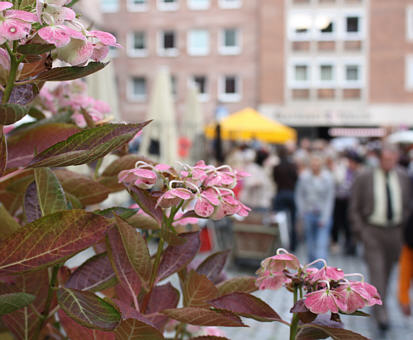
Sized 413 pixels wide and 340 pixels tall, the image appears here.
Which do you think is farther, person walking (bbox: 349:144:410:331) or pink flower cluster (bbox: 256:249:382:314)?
person walking (bbox: 349:144:410:331)

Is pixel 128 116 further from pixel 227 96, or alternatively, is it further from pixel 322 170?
pixel 322 170

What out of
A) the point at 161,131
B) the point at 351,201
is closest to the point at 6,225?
the point at 351,201

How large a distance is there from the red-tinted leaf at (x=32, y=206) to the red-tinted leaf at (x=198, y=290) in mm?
221

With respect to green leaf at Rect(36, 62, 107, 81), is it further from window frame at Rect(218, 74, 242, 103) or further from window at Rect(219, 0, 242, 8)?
window at Rect(219, 0, 242, 8)

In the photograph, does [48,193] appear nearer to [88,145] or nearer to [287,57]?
[88,145]

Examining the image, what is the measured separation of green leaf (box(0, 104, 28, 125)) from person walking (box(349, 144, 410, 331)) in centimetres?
488

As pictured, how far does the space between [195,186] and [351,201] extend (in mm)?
5067

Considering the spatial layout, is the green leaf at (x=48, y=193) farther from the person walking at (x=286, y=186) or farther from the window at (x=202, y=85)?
the window at (x=202, y=85)

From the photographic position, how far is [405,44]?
80.5 ft

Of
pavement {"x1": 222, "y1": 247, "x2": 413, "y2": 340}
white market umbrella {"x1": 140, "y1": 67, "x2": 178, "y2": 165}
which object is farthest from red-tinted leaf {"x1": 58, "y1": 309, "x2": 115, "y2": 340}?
white market umbrella {"x1": 140, "y1": 67, "x2": 178, "y2": 165}

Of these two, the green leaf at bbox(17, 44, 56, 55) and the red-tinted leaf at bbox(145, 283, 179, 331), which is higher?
the green leaf at bbox(17, 44, 56, 55)

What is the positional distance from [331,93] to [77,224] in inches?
1019

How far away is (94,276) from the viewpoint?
744 millimetres

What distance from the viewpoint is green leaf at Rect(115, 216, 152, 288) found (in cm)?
66
